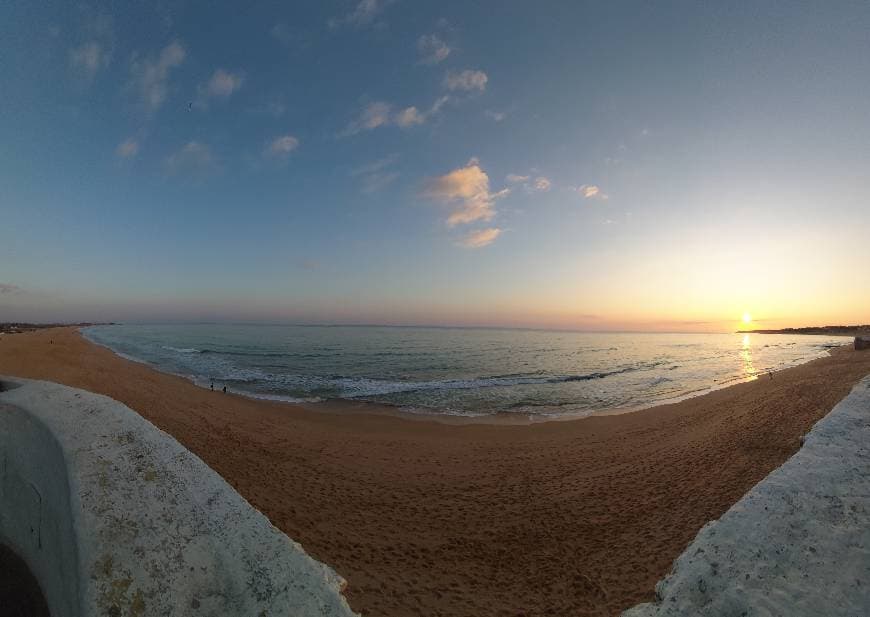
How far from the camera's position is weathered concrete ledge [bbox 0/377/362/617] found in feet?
12.8

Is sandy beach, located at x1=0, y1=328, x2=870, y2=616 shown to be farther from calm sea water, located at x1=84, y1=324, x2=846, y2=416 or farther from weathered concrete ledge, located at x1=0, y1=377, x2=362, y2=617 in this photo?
calm sea water, located at x1=84, y1=324, x2=846, y2=416

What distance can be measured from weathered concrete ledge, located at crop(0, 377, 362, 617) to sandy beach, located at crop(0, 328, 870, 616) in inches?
94.0

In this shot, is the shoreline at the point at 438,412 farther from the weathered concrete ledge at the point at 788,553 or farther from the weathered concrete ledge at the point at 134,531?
the weathered concrete ledge at the point at 134,531

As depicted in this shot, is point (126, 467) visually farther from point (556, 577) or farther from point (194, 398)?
point (194, 398)

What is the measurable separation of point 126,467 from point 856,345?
7029cm

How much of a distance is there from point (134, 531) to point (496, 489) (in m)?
8.64

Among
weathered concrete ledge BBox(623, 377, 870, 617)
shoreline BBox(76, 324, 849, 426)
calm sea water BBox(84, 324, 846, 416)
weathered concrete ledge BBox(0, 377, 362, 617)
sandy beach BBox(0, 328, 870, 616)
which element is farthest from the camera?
calm sea water BBox(84, 324, 846, 416)

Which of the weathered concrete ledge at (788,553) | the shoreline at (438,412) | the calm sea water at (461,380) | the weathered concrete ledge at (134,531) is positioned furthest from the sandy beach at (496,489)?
the calm sea water at (461,380)

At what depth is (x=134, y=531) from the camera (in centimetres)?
425

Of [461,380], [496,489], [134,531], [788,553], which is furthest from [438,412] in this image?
[134,531]

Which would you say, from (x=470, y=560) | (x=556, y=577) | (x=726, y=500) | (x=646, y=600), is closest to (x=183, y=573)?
(x=470, y=560)

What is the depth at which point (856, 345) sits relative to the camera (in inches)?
1836

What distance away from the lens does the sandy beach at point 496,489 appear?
6688 millimetres

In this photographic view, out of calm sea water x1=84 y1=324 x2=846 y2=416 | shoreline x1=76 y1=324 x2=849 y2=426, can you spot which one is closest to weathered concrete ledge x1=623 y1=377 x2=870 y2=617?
shoreline x1=76 y1=324 x2=849 y2=426
